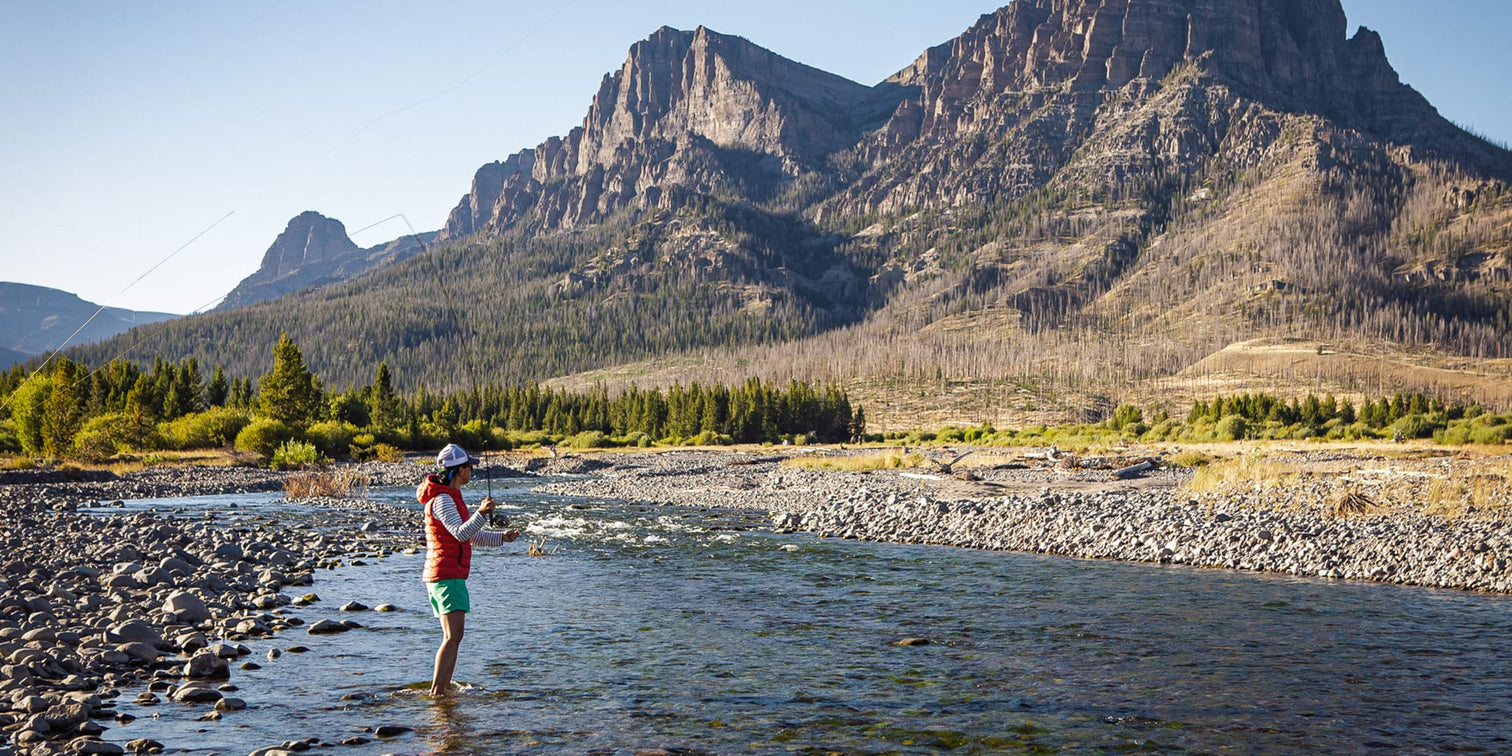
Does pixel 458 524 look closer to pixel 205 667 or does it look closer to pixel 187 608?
pixel 205 667

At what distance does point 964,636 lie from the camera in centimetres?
1321

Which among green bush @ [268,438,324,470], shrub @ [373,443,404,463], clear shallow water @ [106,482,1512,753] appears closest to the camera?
clear shallow water @ [106,482,1512,753]

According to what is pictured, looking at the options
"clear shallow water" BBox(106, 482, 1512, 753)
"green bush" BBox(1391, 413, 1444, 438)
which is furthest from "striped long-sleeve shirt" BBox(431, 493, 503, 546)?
"green bush" BBox(1391, 413, 1444, 438)

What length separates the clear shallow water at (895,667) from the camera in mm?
8977

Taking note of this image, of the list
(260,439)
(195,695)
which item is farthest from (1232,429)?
(195,695)

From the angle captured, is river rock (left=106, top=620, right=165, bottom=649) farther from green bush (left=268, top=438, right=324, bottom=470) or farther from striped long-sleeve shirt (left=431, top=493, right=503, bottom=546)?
green bush (left=268, top=438, right=324, bottom=470)

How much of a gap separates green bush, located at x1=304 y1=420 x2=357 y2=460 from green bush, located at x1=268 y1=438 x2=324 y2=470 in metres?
4.18

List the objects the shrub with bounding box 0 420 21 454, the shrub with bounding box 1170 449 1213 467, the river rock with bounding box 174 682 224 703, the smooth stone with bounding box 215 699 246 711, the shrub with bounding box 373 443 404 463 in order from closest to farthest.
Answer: the smooth stone with bounding box 215 699 246 711, the river rock with bounding box 174 682 224 703, the shrub with bounding box 1170 449 1213 467, the shrub with bounding box 0 420 21 454, the shrub with bounding box 373 443 404 463

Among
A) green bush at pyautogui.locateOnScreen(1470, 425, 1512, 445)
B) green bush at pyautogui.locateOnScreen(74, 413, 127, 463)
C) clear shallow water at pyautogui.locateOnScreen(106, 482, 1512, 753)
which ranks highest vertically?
green bush at pyautogui.locateOnScreen(74, 413, 127, 463)

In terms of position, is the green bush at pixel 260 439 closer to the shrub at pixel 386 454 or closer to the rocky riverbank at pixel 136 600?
the shrub at pixel 386 454

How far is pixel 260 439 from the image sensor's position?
55344 millimetres

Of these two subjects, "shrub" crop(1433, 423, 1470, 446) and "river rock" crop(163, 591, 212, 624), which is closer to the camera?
"river rock" crop(163, 591, 212, 624)

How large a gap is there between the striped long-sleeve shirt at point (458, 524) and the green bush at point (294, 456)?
4608 centimetres

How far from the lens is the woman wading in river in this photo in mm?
9578
